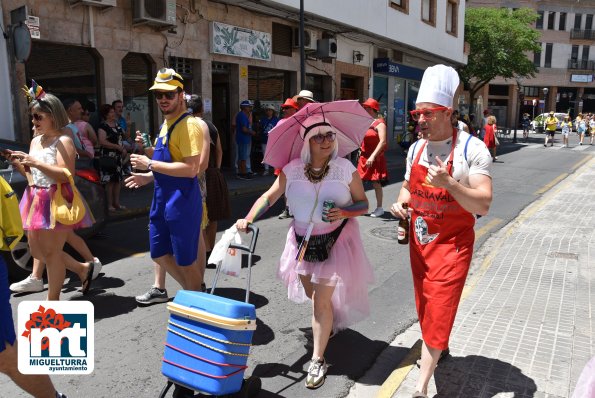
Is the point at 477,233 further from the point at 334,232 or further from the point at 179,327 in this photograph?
the point at 179,327


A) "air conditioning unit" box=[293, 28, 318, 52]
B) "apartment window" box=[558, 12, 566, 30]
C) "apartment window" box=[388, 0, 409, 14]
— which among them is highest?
"apartment window" box=[558, 12, 566, 30]

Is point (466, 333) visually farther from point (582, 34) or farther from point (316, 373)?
point (582, 34)

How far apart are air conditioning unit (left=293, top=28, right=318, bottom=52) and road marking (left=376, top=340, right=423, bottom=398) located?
13847mm

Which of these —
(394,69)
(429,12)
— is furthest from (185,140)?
(429,12)

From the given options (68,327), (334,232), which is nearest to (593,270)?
(334,232)

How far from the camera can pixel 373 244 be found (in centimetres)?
694

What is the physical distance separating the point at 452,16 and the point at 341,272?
26.4m

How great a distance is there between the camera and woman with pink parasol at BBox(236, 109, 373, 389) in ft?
10.9

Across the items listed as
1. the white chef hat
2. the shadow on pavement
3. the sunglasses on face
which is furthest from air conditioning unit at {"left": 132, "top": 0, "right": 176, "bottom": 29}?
the shadow on pavement

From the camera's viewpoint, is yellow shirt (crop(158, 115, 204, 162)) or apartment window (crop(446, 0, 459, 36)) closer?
yellow shirt (crop(158, 115, 204, 162))

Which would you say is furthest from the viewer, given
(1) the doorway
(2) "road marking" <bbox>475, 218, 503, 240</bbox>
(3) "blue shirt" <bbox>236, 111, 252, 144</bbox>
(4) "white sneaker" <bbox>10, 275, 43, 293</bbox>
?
(1) the doorway

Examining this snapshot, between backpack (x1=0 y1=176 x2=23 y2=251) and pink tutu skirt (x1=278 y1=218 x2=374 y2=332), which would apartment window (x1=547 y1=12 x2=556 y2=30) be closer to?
pink tutu skirt (x1=278 y1=218 x2=374 y2=332)

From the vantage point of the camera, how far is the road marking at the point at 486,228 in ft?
24.7

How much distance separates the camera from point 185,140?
3.86 m
